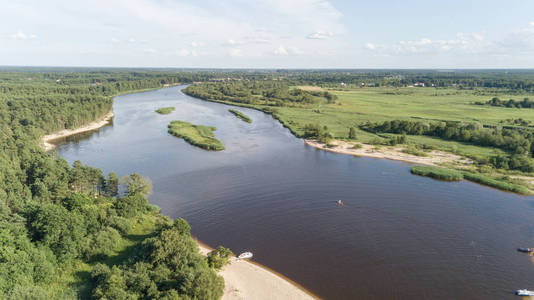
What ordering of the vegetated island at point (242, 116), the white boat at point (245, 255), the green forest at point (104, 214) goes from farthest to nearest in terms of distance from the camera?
1. the vegetated island at point (242, 116)
2. the white boat at point (245, 255)
3. the green forest at point (104, 214)

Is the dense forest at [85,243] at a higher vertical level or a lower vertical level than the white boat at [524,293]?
higher

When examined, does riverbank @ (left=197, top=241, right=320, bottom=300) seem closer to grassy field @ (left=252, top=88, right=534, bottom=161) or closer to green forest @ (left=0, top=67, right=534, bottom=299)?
green forest @ (left=0, top=67, right=534, bottom=299)

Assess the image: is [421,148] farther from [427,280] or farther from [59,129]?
[59,129]

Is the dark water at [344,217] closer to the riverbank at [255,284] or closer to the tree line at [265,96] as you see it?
the riverbank at [255,284]

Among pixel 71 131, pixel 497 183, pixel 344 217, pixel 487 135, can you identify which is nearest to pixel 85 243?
pixel 344 217

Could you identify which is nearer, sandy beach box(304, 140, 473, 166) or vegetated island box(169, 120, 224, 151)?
sandy beach box(304, 140, 473, 166)

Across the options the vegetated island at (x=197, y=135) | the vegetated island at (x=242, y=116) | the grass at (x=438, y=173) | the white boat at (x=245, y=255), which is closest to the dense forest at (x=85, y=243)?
the white boat at (x=245, y=255)

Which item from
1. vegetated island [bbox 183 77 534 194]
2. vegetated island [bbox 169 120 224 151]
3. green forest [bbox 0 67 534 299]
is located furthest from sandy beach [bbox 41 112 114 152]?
vegetated island [bbox 183 77 534 194]

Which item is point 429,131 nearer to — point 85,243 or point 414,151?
point 414,151
